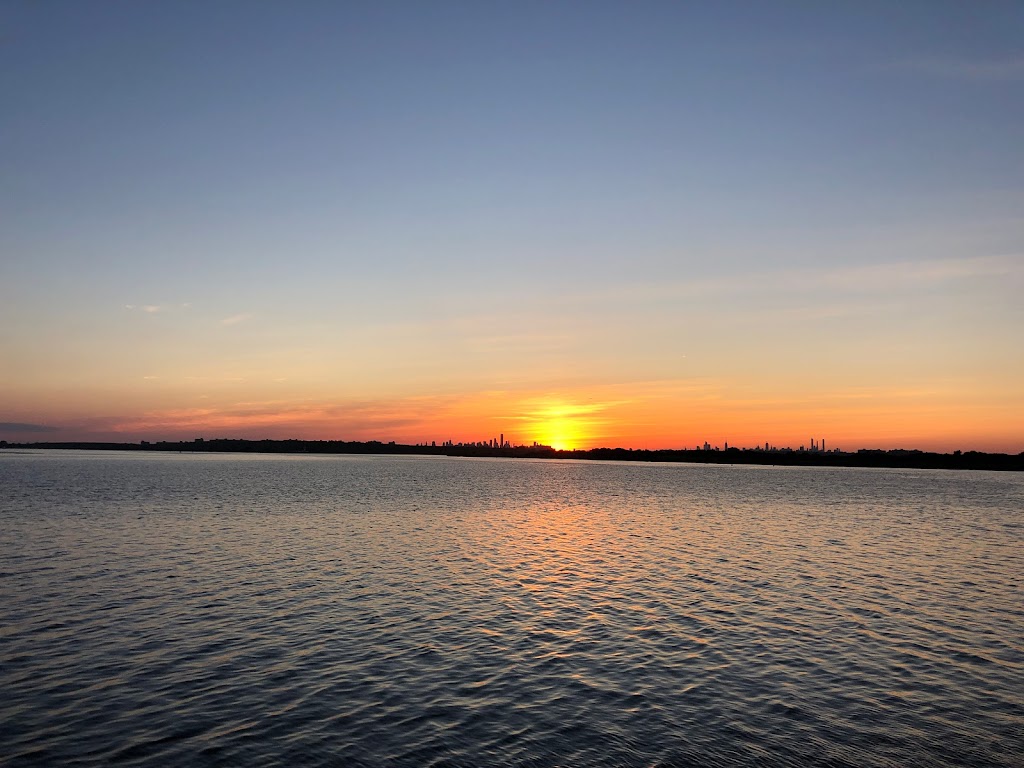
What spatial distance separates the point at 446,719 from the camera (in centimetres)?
1848

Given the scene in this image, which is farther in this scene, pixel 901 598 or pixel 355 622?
pixel 901 598

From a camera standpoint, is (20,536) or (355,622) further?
(20,536)

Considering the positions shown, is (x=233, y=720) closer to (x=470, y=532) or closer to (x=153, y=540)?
(x=153, y=540)

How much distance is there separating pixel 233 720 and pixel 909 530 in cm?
6691

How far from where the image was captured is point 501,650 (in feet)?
82.3

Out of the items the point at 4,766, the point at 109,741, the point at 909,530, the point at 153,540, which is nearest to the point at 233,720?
the point at 109,741

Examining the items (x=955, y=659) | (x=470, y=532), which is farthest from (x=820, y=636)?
(x=470, y=532)

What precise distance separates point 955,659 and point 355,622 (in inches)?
903

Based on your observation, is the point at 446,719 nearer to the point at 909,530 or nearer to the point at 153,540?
the point at 153,540

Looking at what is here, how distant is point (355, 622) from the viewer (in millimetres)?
28609

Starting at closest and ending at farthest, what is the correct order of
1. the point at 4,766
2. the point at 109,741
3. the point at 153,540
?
the point at 4,766
the point at 109,741
the point at 153,540

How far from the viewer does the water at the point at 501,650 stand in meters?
17.1

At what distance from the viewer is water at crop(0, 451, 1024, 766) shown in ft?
56.0

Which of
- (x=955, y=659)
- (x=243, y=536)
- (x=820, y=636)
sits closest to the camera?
(x=955, y=659)
